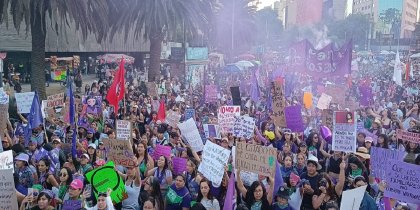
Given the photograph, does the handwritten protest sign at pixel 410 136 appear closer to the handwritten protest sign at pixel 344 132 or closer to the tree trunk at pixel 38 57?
the handwritten protest sign at pixel 344 132

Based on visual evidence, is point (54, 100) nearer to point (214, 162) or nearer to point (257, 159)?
point (214, 162)

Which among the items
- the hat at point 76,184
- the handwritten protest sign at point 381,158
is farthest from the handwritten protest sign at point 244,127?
the hat at point 76,184

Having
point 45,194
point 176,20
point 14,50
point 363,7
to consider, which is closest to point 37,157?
point 45,194

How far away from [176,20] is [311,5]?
110024 millimetres

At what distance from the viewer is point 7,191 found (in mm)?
6297

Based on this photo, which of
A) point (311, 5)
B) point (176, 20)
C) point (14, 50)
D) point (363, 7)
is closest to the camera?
point (176, 20)

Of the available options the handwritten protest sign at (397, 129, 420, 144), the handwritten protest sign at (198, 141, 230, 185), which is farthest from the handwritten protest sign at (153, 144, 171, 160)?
the handwritten protest sign at (397, 129, 420, 144)

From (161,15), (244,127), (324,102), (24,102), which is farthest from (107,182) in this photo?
(161,15)

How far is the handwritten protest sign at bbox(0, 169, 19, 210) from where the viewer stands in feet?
20.6

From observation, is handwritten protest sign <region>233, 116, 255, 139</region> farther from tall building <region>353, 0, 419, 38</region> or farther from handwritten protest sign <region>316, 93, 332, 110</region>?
tall building <region>353, 0, 419, 38</region>

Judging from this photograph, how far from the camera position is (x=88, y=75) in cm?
4172

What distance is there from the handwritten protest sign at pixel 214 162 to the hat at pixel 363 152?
8.98 ft

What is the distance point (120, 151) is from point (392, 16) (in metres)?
118

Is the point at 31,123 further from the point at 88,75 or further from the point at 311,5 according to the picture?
the point at 311,5
